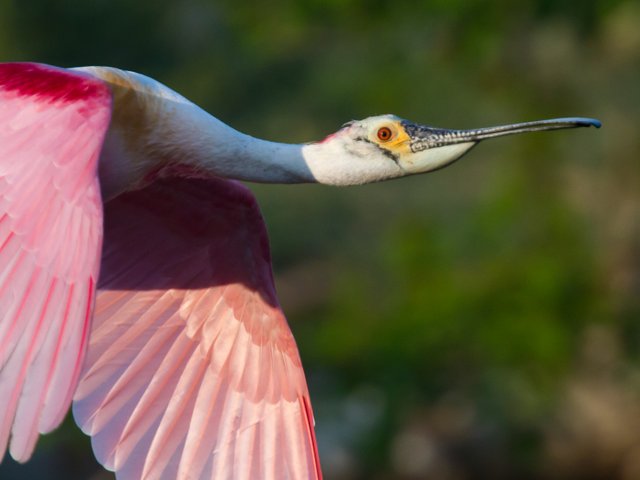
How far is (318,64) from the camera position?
1306 cm

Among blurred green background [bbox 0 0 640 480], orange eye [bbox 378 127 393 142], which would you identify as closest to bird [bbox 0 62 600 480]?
orange eye [bbox 378 127 393 142]

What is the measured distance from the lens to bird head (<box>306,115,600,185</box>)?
506 centimetres

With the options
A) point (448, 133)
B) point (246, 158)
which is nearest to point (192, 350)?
point (246, 158)

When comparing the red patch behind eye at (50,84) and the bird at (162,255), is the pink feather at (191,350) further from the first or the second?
the red patch behind eye at (50,84)

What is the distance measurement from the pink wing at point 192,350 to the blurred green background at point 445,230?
4.66 m

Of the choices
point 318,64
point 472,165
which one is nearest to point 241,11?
point 318,64

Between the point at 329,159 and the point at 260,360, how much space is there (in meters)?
0.88

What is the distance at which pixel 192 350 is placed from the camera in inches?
223

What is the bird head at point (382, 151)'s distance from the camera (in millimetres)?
5059

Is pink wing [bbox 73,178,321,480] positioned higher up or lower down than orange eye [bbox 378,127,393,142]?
lower down

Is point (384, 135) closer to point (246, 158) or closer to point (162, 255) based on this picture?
Result: point (246, 158)

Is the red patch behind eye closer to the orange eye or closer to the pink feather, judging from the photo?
the pink feather

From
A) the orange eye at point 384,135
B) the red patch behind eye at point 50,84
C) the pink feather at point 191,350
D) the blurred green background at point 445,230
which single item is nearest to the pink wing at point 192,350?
the pink feather at point 191,350

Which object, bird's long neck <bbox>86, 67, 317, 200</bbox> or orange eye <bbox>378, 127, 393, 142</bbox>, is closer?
bird's long neck <bbox>86, 67, 317, 200</bbox>
